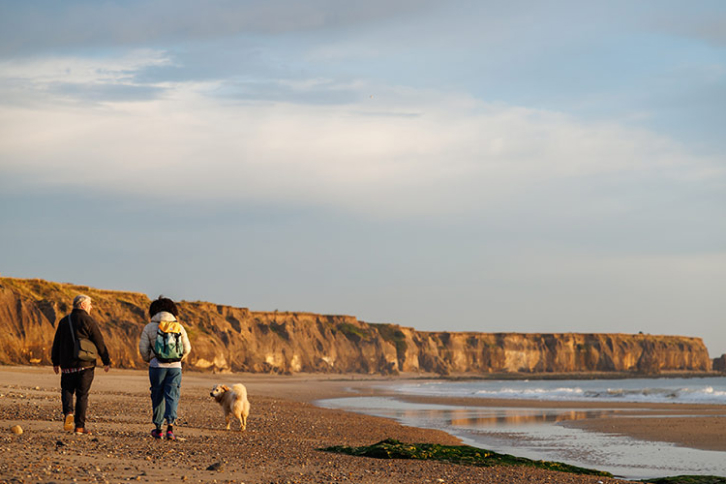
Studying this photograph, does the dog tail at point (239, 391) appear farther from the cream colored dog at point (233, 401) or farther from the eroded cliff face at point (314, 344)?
the eroded cliff face at point (314, 344)

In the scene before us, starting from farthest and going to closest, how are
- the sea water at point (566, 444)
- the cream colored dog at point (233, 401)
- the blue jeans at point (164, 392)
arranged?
1. the sea water at point (566, 444)
2. the cream colored dog at point (233, 401)
3. the blue jeans at point (164, 392)

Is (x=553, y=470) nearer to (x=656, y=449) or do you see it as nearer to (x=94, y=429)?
(x=656, y=449)

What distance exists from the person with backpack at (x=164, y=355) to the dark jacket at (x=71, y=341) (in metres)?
0.60

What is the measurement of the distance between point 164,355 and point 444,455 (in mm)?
4619

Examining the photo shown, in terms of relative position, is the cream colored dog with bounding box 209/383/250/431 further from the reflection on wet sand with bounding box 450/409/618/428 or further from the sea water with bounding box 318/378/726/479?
the reflection on wet sand with bounding box 450/409/618/428

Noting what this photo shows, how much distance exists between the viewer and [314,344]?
111562mm

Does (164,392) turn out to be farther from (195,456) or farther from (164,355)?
(195,456)

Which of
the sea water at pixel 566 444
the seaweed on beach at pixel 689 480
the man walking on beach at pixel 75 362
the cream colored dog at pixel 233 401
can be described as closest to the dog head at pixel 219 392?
the cream colored dog at pixel 233 401

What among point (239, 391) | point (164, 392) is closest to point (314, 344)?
point (239, 391)

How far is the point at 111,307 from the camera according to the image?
217 ft

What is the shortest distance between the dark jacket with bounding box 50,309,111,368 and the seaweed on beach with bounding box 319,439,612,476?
3857mm

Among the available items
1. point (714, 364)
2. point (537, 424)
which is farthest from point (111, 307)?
point (714, 364)

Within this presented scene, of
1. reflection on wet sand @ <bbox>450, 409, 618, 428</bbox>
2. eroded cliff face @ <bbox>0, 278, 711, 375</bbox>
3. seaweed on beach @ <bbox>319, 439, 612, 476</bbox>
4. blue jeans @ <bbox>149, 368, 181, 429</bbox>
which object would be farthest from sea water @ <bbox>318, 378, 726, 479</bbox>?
eroded cliff face @ <bbox>0, 278, 711, 375</bbox>

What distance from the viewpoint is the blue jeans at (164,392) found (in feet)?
35.1
